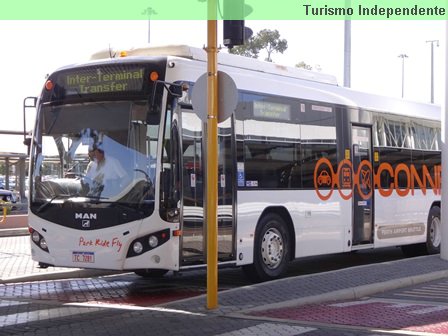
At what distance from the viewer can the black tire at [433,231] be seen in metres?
16.9

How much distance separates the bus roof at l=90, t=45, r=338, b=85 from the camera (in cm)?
1109

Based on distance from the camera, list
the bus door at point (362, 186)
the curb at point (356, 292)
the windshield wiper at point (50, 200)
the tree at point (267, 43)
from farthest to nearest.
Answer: the tree at point (267, 43) → the bus door at point (362, 186) → the windshield wiper at point (50, 200) → the curb at point (356, 292)

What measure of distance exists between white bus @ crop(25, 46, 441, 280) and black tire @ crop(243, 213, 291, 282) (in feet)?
0.08

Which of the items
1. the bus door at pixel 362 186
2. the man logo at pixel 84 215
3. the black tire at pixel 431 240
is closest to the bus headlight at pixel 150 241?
the man logo at pixel 84 215

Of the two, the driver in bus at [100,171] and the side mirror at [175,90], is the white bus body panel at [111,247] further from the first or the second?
the side mirror at [175,90]

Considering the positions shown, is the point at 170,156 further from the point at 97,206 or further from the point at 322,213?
the point at 322,213

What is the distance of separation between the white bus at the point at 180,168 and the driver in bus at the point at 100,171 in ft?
0.06

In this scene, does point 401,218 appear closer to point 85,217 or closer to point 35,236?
point 85,217

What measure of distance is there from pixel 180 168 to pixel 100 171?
1.13 meters

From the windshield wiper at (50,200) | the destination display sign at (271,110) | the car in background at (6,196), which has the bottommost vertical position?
the car in background at (6,196)

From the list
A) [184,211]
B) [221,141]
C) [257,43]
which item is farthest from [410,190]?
[257,43]

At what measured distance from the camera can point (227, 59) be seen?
11.8 m

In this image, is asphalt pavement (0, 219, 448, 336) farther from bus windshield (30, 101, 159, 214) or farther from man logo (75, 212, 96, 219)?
bus windshield (30, 101, 159, 214)

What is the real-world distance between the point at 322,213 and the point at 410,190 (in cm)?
375
